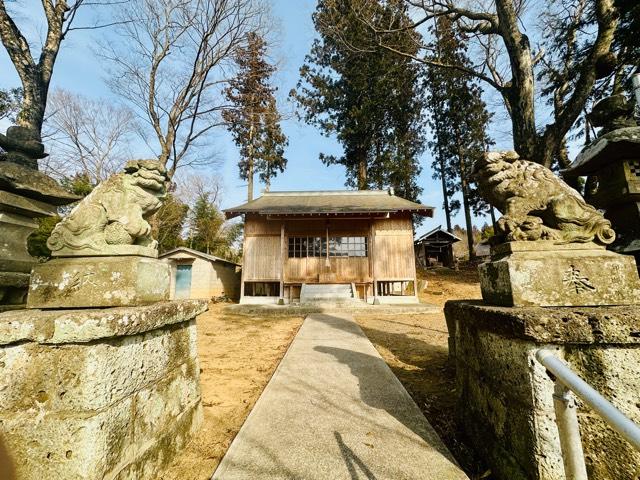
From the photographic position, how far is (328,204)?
12969 millimetres

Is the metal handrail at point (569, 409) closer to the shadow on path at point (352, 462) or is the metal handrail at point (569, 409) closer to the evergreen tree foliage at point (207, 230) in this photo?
the shadow on path at point (352, 462)

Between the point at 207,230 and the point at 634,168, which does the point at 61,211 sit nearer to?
the point at 207,230

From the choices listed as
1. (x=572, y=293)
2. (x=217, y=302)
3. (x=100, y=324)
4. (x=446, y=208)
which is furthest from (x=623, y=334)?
(x=446, y=208)

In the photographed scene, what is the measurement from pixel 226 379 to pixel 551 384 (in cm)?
325

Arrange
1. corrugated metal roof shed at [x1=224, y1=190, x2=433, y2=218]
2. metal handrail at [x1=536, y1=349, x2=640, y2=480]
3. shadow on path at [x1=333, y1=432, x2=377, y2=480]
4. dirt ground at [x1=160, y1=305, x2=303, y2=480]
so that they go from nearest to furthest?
1. metal handrail at [x1=536, y1=349, x2=640, y2=480]
2. shadow on path at [x1=333, y1=432, x2=377, y2=480]
3. dirt ground at [x1=160, y1=305, x2=303, y2=480]
4. corrugated metal roof shed at [x1=224, y1=190, x2=433, y2=218]

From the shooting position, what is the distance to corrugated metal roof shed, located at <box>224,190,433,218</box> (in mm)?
10781

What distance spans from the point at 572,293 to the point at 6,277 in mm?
4362

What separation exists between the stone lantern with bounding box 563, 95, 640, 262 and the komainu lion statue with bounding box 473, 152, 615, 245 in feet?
10.7

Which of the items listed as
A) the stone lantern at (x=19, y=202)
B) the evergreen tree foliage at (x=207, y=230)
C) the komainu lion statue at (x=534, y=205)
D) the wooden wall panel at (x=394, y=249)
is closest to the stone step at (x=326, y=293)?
the wooden wall panel at (x=394, y=249)

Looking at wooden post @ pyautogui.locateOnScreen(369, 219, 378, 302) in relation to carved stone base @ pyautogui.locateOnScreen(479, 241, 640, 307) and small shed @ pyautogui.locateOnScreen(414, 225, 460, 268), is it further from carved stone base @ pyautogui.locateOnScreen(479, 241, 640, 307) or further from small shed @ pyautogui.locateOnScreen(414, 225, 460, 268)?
small shed @ pyautogui.locateOnScreen(414, 225, 460, 268)

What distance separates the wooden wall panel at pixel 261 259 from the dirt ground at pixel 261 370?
10.3ft

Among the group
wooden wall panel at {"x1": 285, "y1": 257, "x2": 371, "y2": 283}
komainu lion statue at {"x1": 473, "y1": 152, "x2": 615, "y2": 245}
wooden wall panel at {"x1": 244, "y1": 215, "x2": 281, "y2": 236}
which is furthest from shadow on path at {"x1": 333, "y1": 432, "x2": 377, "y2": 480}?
wooden wall panel at {"x1": 244, "y1": 215, "x2": 281, "y2": 236}

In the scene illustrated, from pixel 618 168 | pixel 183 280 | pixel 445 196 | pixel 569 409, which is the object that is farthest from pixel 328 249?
pixel 445 196

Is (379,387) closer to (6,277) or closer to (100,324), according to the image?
(100,324)
